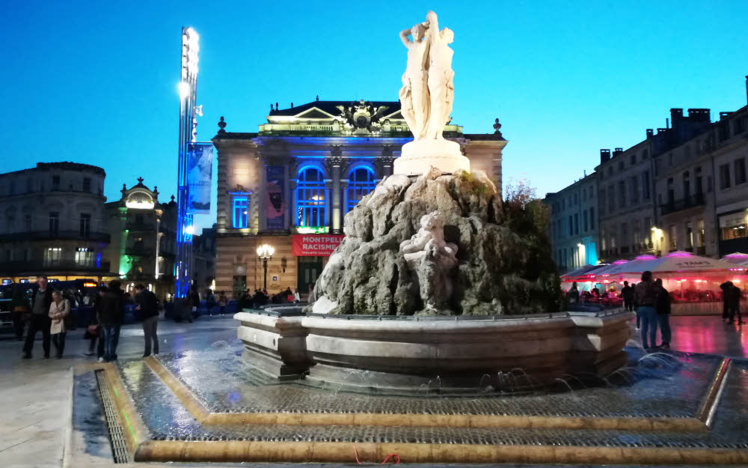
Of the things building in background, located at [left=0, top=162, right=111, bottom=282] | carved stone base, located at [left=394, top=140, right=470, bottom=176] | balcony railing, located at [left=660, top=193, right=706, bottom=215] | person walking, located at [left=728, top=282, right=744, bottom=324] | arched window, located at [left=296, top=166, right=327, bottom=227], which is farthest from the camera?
building in background, located at [left=0, top=162, right=111, bottom=282]

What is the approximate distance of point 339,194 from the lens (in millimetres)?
44438

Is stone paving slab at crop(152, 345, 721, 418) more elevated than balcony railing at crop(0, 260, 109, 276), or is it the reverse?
balcony railing at crop(0, 260, 109, 276)

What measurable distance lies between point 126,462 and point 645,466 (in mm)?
4529

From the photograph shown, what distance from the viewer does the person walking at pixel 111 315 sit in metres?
11.0

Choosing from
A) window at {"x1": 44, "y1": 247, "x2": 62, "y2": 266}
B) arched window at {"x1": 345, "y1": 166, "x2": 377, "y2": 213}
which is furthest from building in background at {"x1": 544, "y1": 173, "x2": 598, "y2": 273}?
window at {"x1": 44, "y1": 247, "x2": 62, "y2": 266}

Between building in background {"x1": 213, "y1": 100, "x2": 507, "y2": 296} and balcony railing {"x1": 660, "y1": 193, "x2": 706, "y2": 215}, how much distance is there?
483 inches

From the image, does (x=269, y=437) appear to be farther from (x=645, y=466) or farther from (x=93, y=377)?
(x=93, y=377)

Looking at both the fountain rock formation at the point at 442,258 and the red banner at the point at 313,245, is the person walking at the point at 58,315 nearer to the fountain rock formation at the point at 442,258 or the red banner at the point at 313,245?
the fountain rock formation at the point at 442,258

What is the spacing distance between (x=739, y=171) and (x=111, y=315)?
Result: 34.4 m

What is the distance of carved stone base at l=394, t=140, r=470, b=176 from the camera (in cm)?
1088

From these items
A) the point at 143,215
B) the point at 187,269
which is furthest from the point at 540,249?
the point at 143,215

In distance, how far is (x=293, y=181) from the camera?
44.3 m

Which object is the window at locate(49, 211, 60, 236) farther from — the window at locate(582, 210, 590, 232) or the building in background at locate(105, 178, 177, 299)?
the window at locate(582, 210, 590, 232)

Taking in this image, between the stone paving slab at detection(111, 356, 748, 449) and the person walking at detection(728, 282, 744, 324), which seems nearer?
the stone paving slab at detection(111, 356, 748, 449)
